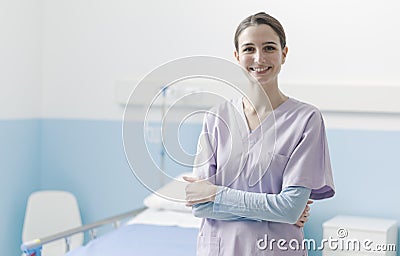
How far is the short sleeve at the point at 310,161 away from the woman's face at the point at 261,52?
0.49 feet

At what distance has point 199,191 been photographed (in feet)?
5.50

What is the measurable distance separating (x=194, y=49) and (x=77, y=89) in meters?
0.83

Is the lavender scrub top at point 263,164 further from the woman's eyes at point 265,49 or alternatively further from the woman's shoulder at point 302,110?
the woman's eyes at point 265,49

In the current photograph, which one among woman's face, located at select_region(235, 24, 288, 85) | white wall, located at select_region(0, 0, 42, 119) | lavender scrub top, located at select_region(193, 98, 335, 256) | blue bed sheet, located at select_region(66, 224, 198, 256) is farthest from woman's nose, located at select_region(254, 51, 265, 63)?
white wall, located at select_region(0, 0, 42, 119)

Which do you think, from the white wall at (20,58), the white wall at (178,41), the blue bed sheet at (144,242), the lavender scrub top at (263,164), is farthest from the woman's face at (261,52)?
the white wall at (20,58)

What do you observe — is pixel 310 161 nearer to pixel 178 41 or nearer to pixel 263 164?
pixel 263 164

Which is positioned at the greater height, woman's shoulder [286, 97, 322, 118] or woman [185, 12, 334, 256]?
woman's shoulder [286, 97, 322, 118]

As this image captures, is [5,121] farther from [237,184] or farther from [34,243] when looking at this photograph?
[237,184]

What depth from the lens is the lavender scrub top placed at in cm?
164

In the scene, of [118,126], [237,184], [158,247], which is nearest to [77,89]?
[118,126]

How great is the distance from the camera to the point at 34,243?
2.95m

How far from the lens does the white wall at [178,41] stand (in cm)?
384

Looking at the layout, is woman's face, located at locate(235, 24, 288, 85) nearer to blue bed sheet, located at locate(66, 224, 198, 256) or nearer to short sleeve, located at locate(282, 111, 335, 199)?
short sleeve, located at locate(282, 111, 335, 199)

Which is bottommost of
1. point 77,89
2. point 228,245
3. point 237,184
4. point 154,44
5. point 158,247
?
point 158,247
